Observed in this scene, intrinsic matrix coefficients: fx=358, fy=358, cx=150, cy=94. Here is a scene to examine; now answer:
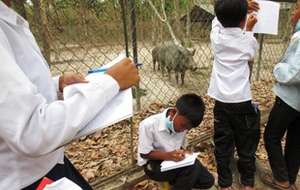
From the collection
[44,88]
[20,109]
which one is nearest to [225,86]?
[44,88]

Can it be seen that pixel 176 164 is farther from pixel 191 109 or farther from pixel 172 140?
pixel 191 109

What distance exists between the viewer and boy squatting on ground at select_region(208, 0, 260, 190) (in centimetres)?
228

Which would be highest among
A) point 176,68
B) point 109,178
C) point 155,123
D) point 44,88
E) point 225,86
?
point 44,88

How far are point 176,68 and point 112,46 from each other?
3.10m

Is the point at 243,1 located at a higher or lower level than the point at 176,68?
higher

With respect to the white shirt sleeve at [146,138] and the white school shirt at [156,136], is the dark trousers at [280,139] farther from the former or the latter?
the white shirt sleeve at [146,138]

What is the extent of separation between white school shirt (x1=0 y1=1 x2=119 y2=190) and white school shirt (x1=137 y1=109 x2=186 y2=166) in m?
1.13

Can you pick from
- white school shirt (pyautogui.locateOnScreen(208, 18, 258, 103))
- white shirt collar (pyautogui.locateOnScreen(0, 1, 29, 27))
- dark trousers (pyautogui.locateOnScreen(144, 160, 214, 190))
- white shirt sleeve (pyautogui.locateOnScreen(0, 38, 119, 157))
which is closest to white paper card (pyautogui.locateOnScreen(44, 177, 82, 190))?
white shirt sleeve (pyautogui.locateOnScreen(0, 38, 119, 157))

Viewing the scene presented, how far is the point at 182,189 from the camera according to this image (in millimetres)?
A: 2293

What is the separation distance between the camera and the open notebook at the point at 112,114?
3.22ft

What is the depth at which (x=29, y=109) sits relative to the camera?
33.7 inches

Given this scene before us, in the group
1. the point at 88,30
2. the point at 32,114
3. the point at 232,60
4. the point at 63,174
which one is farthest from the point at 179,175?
the point at 88,30

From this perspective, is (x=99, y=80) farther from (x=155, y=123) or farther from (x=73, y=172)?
(x=155, y=123)

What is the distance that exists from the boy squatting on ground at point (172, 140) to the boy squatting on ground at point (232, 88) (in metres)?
0.29
